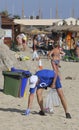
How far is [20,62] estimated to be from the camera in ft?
59.8

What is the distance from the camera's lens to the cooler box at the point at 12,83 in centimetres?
1070

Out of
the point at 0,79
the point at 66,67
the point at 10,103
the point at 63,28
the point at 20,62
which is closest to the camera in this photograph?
the point at 10,103

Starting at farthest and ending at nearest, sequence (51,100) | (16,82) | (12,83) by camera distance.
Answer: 1. (12,83)
2. (16,82)
3. (51,100)

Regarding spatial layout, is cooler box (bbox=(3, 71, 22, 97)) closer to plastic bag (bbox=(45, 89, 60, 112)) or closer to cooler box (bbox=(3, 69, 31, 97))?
cooler box (bbox=(3, 69, 31, 97))

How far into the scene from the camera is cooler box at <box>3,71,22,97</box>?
10.7 meters

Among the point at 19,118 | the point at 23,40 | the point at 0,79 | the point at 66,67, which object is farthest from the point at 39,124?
the point at 23,40

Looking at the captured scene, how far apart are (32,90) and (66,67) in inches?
564

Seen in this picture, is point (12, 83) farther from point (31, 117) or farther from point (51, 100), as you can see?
point (31, 117)

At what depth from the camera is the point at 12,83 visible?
10969 mm

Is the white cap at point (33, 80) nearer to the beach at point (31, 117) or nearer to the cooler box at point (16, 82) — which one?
the beach at point (31, 117)

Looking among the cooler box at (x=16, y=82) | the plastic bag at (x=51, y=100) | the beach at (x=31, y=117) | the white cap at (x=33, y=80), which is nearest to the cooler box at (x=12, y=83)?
the cooler box at (x=16, y=82)

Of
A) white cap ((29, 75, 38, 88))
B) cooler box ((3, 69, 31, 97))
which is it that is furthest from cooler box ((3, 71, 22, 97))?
white cap ((29, 75, 38, 88))

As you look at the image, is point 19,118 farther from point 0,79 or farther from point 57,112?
point 0,79

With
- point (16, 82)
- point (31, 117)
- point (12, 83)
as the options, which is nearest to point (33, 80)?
point (31, 117)
